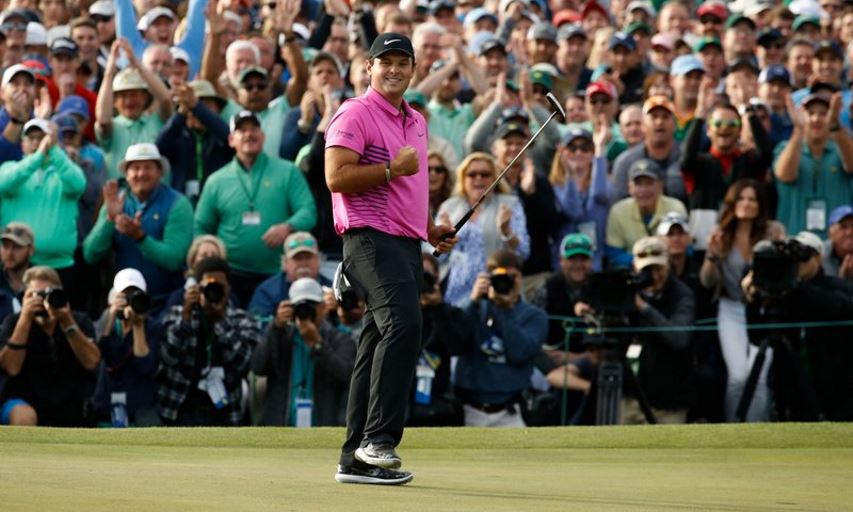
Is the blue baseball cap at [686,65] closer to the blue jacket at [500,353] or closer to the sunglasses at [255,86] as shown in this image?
the sunglasses at [255,86]

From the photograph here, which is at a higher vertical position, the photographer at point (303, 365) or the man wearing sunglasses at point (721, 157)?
the man wearing sunglasses at point (721, 157)

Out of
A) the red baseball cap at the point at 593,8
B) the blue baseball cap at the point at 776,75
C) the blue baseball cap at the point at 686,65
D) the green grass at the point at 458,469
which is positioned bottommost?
the green grass at the point at 458,469

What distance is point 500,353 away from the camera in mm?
12281

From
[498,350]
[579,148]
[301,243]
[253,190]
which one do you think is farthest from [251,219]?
[579,148]

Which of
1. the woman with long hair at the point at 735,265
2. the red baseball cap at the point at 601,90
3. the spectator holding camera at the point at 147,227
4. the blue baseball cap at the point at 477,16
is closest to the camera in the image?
the woman with long hair at the point at 735,265

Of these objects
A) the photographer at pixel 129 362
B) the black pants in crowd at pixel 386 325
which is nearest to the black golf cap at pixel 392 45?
the black pants in crowd at pixel 386 325

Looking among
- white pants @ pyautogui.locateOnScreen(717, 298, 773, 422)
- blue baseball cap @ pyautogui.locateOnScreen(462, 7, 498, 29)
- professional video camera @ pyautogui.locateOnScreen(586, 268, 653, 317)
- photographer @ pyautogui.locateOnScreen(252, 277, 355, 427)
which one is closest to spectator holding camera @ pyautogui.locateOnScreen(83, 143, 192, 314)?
photographer @ pyautogui.locateOnScreen(252, 277, 355, 427)

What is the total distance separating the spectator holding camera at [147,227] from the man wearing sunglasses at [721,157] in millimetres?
3887

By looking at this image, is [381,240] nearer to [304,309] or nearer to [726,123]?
[304,309]

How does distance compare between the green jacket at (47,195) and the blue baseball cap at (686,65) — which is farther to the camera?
the blue baseball cap at (686,65)

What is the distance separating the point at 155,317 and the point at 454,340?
7.16 feet

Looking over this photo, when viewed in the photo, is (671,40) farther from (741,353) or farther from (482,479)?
(482,479)

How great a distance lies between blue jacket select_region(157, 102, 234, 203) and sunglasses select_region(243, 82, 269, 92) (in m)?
0.54

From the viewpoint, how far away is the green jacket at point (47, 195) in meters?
13.3
